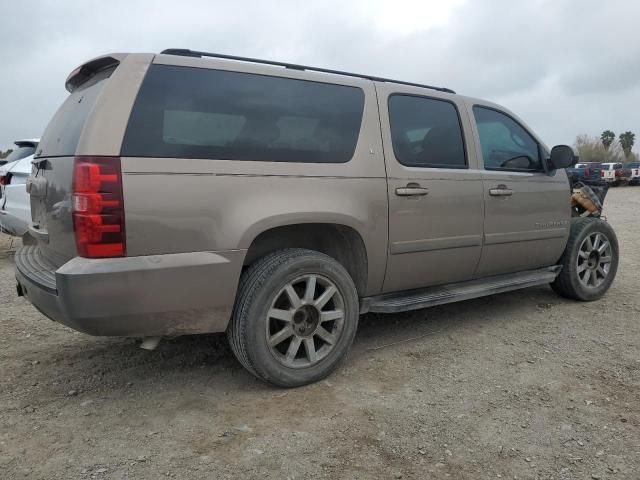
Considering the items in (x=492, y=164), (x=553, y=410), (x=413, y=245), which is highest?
(x=492, y=164)

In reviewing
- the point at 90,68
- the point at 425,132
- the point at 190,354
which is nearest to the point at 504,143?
the point at 425,132

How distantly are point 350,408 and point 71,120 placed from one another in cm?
225

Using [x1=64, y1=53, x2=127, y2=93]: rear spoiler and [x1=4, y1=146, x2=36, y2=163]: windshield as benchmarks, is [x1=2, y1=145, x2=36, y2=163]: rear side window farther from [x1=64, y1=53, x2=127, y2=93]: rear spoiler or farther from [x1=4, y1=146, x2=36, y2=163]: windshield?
[x1=64, y1=53, x2=127, y2=93]: rear spoiler

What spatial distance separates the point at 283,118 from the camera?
10.2 feet

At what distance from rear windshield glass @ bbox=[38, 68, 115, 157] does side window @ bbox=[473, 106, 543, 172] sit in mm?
2823

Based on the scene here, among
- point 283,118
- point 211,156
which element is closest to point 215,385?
point 211,156

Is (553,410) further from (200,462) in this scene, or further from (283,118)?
(283,118)

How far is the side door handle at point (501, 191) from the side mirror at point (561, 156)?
2.34 ft

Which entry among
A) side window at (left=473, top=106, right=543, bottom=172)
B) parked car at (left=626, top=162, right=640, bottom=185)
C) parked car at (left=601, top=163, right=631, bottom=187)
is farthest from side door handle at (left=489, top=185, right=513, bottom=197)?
parked car at (left=626, top=162, right=640, bottom=185)

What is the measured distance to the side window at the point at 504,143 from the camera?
427 centimetres

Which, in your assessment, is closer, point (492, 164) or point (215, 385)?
point (215, 385)

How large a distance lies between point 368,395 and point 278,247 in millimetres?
1025

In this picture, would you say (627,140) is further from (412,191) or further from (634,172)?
(412,191)

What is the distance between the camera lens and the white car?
18.6ft
